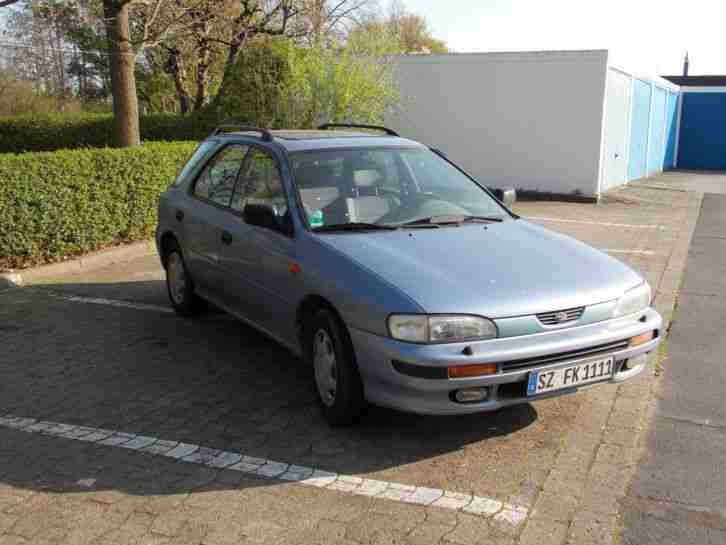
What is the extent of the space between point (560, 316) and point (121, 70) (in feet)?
30.8

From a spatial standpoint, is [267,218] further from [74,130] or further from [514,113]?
[74,130]

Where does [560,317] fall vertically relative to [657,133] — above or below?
above

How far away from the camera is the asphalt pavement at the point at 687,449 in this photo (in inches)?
133

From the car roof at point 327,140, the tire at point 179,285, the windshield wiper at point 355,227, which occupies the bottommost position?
the tire at point 179,285

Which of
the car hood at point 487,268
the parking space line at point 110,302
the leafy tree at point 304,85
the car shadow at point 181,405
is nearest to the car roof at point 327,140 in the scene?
the car hood at point 487,268

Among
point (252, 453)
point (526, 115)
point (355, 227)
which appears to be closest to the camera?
point (252, 453)

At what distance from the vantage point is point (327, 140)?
553 centimetres

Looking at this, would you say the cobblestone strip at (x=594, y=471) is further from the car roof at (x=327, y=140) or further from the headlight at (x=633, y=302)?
the car roof at (x=327, y=140)

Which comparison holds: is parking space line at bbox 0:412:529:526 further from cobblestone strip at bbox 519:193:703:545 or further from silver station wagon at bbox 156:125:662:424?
silver station wagon at bbox 156:125:662:424

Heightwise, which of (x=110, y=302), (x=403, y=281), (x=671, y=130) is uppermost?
(x=403, y=281)

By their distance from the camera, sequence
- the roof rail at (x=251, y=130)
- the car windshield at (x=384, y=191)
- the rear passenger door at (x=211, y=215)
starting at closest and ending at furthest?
the car windshield at (x=384, y=191)
the roof rail at (x=251, y=130)
the rear passenger door at (x=211, y=215)

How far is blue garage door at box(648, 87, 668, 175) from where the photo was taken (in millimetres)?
23109

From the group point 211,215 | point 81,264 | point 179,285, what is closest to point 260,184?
point 211,215

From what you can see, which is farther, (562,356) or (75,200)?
(75,200)
